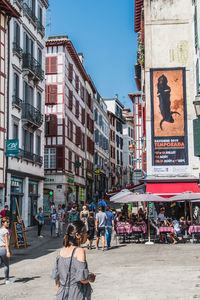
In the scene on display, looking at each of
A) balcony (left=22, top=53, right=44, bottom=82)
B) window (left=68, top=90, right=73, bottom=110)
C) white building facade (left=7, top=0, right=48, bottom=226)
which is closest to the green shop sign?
white building facade (left=7, top=0, right=48, bottom=226)

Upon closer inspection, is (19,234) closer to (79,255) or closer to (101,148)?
(79,255)

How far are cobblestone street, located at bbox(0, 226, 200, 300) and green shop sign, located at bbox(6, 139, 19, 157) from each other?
7.77 meters

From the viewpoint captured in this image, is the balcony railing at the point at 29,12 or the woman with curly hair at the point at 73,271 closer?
the woman with curly hair at the point at 73,271

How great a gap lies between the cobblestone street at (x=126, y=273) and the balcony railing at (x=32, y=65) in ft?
46.8

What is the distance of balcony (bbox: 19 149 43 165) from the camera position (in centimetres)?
2794

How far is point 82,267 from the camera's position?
491cm

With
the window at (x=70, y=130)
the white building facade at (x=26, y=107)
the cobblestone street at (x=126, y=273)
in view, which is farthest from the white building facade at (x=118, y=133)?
Answer: the cobblestone street at (x=126, y=273)

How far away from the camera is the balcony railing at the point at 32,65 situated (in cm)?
2875

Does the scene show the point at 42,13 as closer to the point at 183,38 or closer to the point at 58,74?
the point at 58,74

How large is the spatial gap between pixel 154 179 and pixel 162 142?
229cm

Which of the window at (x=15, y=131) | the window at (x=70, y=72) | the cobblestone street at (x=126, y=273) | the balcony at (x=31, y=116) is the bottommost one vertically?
the cobblestone street at (x=126, y=273)

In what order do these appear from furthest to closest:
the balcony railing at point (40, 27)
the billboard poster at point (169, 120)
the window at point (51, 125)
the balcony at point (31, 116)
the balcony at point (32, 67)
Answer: the window at point (51, 125) → the balcony railing at point (40, 27) → the balcony at point (32, 67) → the balcony at point (31, 116) → the billboard poster at point (169, 120)

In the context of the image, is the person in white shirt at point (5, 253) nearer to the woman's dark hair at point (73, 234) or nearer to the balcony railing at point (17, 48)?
the woman's dark hair at point (73, 234)

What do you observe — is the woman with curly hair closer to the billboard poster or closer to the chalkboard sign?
the chalkboard sign
